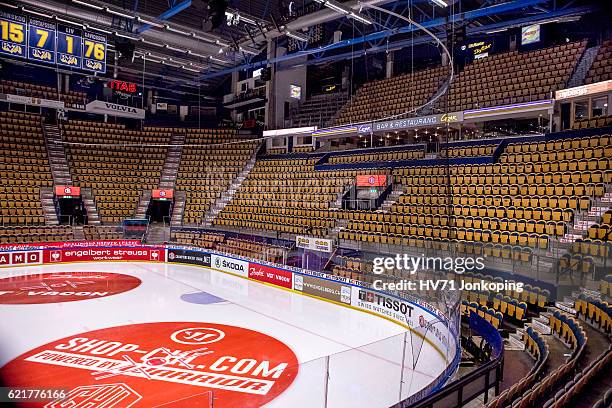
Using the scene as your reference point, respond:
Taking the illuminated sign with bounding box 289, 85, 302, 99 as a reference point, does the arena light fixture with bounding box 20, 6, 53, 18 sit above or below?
above

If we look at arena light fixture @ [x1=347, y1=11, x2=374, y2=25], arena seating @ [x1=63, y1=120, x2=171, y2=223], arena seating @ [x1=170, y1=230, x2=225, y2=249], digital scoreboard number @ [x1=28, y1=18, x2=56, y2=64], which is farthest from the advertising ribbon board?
arena seating @ [x1=63, y1=120, x2=171, y2=223]

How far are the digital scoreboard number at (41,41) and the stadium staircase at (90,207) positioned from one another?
38.4ft

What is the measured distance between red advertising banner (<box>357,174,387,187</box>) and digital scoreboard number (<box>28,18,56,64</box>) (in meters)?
12.7

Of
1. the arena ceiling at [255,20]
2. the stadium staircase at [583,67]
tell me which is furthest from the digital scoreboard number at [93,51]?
the stadium staircase at [583,67]

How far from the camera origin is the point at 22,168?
2334cm

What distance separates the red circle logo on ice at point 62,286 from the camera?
1343 centimetres

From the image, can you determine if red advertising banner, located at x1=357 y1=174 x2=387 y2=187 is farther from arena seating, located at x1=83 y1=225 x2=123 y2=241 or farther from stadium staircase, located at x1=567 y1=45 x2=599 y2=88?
arena seating, located at x1=83 y1=225 x2=123 y2=241

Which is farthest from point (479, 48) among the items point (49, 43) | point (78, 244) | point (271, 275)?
point (78, 244)

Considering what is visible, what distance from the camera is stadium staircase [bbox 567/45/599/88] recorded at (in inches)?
674

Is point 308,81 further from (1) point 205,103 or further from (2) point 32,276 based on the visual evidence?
(2) point 32,276

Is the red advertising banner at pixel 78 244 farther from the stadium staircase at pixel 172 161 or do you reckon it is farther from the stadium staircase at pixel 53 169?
the stadium staircase at pixel 172 161

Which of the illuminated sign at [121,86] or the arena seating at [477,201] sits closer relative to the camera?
the arena seating at [477,201]

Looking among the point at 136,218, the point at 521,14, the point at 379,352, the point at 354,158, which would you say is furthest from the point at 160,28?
the point at 379,352

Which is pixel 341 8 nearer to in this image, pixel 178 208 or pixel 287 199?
A: pixel 287 199
